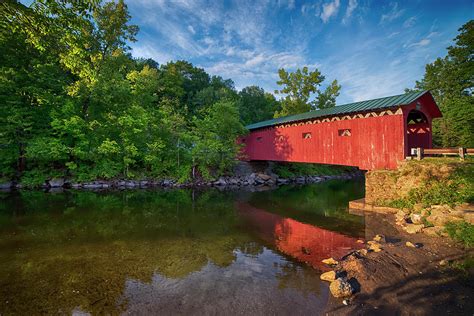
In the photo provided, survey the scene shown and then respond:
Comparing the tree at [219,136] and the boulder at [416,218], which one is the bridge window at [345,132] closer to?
the boulder at [416,218]

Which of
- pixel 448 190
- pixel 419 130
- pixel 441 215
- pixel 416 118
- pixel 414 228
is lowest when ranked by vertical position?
pixel 414 228

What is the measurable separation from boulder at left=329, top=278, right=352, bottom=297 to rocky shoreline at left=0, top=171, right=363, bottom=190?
1531 cm

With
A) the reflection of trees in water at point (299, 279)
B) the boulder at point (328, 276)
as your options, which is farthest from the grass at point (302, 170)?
the boulder at point (328, 276)

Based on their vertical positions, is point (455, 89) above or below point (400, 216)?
above

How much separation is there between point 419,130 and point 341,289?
1307 cm

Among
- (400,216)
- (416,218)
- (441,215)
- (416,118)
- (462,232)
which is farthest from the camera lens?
(416,118)

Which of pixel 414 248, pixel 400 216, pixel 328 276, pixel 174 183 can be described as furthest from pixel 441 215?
pixel 174 183

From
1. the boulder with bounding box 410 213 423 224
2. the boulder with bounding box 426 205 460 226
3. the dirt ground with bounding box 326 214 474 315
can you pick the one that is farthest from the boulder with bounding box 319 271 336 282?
Result: the boulder with bounding box 410 213 423 224

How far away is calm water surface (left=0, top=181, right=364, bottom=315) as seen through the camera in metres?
3.95

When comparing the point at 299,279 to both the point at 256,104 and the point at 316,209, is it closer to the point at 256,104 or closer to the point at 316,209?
the point at 316,209

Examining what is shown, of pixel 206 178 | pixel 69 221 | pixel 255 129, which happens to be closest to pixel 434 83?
pixel 255 129

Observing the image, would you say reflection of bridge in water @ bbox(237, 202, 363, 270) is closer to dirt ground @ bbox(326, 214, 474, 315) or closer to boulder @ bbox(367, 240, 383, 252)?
boulder @ bbox(367, 240, 383, 252)

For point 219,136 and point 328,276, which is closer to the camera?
point 328,276

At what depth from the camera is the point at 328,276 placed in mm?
4691
